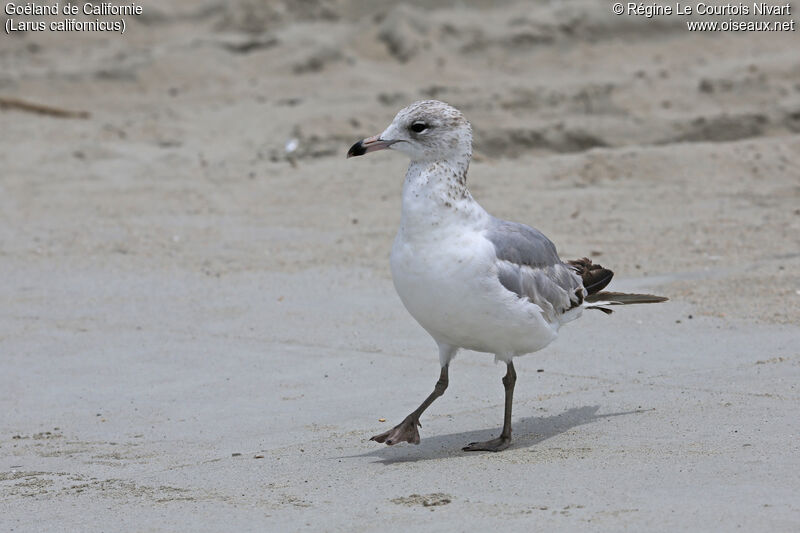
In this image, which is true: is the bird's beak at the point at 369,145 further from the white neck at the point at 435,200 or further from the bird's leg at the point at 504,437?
the bird's leg at the point at 504,437

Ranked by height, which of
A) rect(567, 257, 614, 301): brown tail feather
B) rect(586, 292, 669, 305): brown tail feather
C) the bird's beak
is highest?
the bird's beak

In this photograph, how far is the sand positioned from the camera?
4184mm

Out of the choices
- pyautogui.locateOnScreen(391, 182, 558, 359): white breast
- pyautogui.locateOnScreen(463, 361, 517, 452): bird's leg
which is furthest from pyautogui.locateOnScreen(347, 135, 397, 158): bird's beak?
pyautogui.locateOnScreen(463, 361, 517, 452): bird's leg

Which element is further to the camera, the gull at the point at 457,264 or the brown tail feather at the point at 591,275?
the brown tail feather at the point at 591,275

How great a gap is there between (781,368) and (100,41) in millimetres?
13515

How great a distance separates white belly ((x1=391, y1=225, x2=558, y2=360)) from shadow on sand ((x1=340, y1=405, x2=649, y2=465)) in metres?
0.44

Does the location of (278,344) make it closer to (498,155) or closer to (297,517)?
(297,517)

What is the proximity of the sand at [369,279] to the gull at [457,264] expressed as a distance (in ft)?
1.37

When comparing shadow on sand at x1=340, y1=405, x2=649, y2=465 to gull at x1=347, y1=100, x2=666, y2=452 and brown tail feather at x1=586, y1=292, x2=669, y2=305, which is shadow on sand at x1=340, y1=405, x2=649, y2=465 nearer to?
gull at x1=347, y1=100, x2=666, y2=452

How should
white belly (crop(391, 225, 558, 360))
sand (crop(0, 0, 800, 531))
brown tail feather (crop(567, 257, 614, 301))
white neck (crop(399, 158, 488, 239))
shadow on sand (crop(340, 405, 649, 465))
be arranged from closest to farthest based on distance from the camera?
sand (crop(0, 0, 800, 531)), white belly (crop(391, 225, 558, 360)), white neck (crop(399, 158, 488, 239)), shadow on sand (crop(340, 405, 649, 465)), brown tail feather (crop(567, 257, 614, 301))

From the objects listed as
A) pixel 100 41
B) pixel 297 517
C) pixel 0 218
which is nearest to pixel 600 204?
pixel 0 218

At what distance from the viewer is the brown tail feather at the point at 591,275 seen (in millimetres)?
5254

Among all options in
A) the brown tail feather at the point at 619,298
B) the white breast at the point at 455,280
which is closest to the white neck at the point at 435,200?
the white breast at the point at 455,280

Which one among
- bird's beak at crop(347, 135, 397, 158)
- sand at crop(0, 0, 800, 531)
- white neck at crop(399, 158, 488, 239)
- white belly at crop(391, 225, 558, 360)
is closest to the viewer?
A: sand at crop(0, 0, 800, 531)
